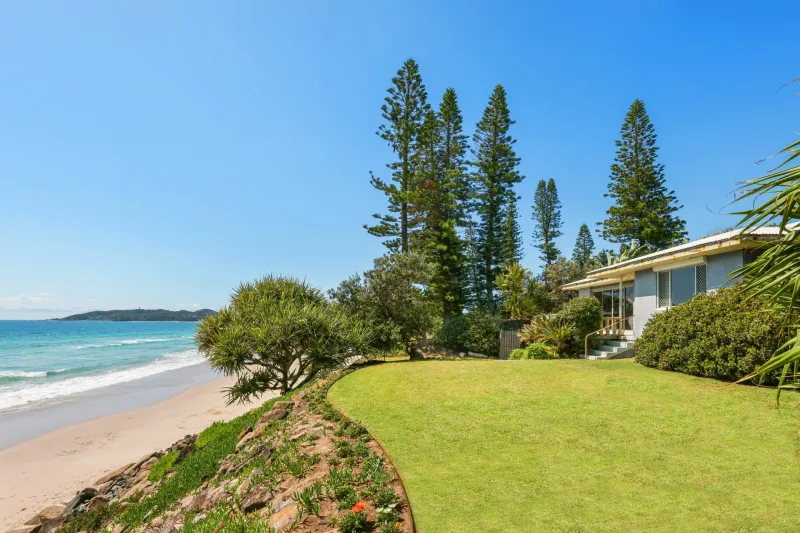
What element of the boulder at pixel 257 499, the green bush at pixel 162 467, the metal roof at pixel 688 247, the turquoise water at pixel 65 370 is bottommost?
the turquoise water at pixel 65 370

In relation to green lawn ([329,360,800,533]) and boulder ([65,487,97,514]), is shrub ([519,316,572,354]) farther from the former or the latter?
boulder ([65,487,97,514])

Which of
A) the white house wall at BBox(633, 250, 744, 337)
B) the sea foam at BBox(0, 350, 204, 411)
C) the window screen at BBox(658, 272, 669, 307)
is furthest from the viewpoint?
the sea foam at BBox(0, 350, 204, 411)

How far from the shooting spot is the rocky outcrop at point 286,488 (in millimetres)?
4293

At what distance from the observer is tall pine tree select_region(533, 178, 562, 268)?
37.2m

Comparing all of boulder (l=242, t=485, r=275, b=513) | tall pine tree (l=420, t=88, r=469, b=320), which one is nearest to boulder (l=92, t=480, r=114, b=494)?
boulder (l=242, t=485, r=275, b=513)

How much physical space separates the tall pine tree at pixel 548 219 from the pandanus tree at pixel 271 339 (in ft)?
88.8

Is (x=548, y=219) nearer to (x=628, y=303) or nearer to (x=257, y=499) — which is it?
(x=628, y=303)

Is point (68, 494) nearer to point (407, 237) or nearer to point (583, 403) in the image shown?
point (583, 403)

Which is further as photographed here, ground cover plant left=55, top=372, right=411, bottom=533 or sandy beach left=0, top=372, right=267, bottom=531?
sandy beach left=0, top=372, right=267, bottom=531

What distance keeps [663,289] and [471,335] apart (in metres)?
8.18

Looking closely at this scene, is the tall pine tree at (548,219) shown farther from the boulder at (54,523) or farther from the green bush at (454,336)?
the boulder at (54,523)

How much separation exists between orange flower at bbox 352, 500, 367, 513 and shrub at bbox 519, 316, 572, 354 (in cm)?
1323

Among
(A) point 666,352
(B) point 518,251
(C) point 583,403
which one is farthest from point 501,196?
(C) point 583,403

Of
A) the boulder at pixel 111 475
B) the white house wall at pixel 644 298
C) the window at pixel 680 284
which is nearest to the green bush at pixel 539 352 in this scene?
the white house wall at pixel 644 298
